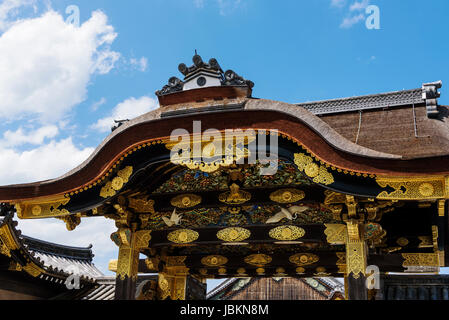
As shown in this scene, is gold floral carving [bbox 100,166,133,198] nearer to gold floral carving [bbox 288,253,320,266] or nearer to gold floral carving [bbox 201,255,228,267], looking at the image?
gold floral carving [bbox 201,255,228,267]

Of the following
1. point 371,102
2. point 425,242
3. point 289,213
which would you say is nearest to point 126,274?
A: point 289,213

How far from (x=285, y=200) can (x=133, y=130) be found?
9.15 feet

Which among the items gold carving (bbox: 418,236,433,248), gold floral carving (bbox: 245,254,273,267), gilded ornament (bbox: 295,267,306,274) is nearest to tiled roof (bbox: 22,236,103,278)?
gold floral carving (bbox: 245,254,273,267)

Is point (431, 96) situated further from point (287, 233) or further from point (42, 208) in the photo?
point (42, 208)

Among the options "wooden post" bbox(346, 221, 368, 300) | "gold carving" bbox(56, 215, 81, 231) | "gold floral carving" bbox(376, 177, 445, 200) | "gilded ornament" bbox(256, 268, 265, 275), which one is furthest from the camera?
"gilded ornament" bbox(256, 268, 265, 275)

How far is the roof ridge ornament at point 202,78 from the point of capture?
7.62 metres

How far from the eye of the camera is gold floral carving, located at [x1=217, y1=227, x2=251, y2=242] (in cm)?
888

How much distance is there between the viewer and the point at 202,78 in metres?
7.82

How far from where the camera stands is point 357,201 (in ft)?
23.5

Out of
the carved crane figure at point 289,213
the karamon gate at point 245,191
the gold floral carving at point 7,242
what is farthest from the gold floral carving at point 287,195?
the gold floral carving at point 7,242

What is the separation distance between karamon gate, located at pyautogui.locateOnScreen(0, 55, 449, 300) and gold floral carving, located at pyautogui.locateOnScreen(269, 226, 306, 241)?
24 mm

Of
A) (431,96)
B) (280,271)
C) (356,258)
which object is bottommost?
(356,258)

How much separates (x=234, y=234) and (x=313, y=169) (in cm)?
261
